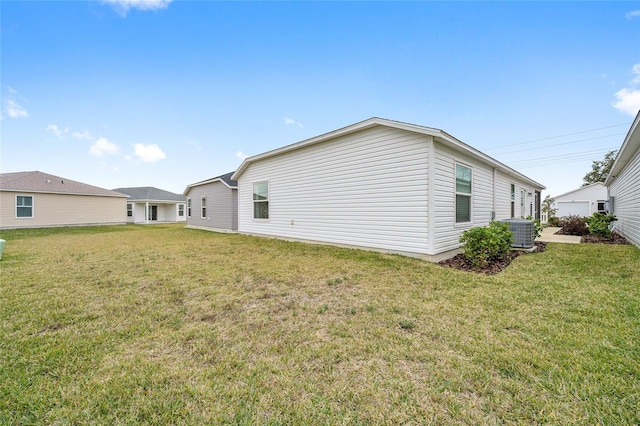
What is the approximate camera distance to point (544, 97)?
42.3 feet

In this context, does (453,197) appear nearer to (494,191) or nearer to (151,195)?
(494,191)

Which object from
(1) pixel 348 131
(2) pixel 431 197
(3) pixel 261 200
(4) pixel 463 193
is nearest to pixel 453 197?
(4) pixel 463 193

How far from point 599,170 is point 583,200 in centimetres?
1745

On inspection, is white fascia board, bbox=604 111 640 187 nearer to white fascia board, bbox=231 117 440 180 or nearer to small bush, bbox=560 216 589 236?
small bush, bbox=560 216 589 236

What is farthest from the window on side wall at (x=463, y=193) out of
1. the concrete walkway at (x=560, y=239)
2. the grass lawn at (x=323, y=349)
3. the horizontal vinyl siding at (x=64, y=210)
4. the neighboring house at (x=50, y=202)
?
the horizontal vinyl siding at (x=64, y=210)

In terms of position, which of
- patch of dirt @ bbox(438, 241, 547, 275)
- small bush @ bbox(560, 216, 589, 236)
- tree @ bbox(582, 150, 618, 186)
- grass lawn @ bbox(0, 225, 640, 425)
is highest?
tree @ bbox(582, 150, 618, 186)

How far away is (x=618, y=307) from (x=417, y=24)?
10.3 meters

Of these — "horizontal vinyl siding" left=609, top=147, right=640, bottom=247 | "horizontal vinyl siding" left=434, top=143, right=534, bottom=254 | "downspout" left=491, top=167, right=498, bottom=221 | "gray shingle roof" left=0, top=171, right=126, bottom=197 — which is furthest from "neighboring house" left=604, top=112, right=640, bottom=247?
"gray shingle roof" left=0, top=171, right=126, bottom=197

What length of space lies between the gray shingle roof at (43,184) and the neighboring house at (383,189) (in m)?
18.2

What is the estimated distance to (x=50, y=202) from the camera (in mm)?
18719

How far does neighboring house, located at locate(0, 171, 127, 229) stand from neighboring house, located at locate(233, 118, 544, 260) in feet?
60.3

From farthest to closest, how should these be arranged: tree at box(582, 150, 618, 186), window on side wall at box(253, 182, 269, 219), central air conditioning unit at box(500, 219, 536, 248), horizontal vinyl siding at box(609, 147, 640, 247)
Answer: tree at box(582, 150, 618, 186)
window on side wall at box(253, 182, 269, 219)
central air conditioning unit at box(500, 219, 536, 248)
horizontal vinyl siding at box(609, 147, 640, 247)

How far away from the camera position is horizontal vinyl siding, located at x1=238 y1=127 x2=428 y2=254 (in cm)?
645

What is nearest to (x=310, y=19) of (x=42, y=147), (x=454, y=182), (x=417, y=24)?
(x=417, y=24)
